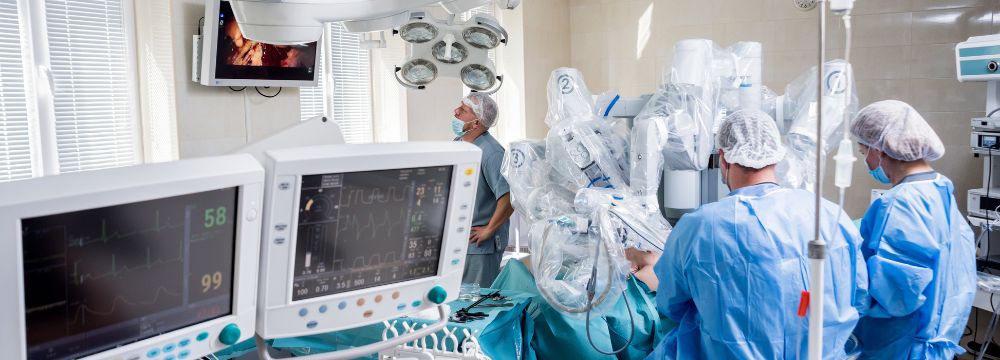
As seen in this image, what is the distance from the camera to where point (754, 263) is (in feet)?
6.89

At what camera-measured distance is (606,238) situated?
2.50 m

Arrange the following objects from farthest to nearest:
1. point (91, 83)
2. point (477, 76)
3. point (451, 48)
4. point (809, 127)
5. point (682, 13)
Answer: point (682, 13), point (91, 83), point (477, 76), point (451, 48), point (809, 127)

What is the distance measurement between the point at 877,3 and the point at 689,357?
3796 millimetres

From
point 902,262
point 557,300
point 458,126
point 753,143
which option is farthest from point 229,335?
point 458,126

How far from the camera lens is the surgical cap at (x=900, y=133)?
254cm

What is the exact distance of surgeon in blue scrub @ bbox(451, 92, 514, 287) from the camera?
388cm

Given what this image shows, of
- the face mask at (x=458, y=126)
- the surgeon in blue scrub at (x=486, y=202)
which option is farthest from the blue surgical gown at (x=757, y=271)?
the face mask at (x=458, y=126)

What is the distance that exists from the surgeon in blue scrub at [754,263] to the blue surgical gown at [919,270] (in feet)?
0.92

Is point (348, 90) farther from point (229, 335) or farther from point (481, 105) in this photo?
point (229, 335)

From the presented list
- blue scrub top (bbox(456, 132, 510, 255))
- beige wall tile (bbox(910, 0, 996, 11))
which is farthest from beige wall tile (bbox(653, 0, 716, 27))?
blue scrub top (bbox(456, 132, 510, 255))

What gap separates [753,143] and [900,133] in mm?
654

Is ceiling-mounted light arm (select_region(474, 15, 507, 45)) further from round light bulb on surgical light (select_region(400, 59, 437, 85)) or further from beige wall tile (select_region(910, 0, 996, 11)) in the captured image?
beige wall tile (select_region(910, 0, 996, 11))

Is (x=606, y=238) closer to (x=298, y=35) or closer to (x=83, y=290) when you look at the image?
(x=298, y=35)

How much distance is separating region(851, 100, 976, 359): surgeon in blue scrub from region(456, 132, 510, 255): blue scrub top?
5.74ft
